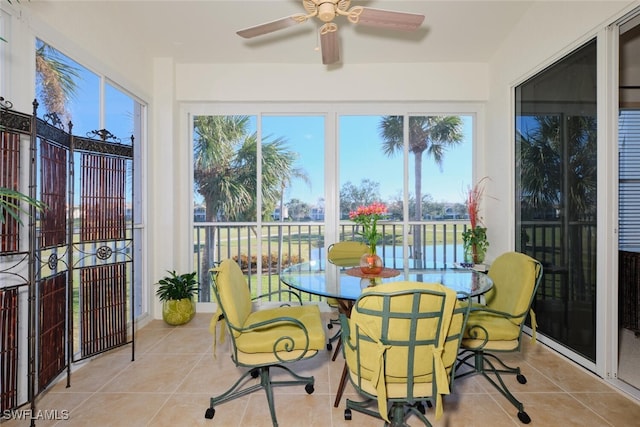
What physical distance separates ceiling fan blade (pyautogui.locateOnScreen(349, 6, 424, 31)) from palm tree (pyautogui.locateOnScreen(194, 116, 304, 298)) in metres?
2.00

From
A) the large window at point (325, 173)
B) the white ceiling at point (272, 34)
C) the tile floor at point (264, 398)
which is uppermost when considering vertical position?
the white ceiling at point (272, 34)

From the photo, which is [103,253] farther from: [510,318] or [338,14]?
[510,318]

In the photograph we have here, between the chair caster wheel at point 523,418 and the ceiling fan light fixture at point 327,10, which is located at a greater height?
the ceiling fan light fixture at point 327,10

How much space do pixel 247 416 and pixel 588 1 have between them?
12.4ft

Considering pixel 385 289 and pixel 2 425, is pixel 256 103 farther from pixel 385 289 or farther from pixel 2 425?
pixel 2 425

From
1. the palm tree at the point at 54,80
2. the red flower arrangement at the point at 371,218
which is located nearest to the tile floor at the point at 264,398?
the red flower arrangement at the point at 371,218

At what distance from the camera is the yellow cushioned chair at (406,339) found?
1.38 meters

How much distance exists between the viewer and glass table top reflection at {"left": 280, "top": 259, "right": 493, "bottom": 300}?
1.97 meters

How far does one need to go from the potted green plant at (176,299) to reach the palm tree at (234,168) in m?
0.84

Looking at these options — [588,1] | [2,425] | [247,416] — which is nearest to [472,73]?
[588,1]

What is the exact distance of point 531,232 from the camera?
317 centimetres

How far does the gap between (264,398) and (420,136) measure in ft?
10.9

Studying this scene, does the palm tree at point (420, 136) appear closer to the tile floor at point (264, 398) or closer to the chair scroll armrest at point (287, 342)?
the tile floor at point (264, 398)

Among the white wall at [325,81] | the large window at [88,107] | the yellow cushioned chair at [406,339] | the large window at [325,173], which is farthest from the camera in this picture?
the large window at [325,173]
